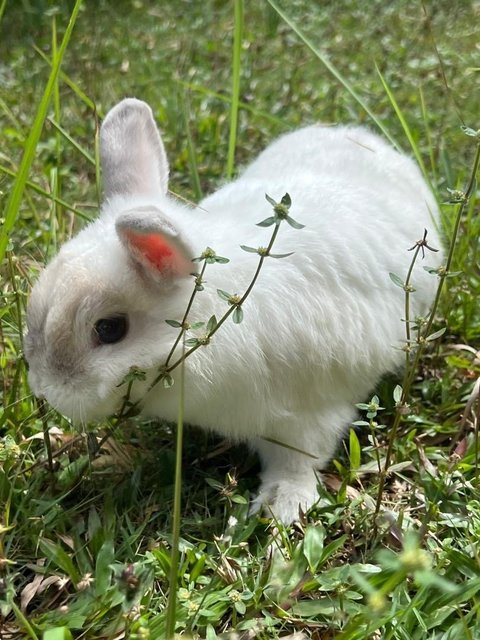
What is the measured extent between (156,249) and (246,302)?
33 centimetres

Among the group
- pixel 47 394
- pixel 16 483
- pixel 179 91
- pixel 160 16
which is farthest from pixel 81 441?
pixel 160 16

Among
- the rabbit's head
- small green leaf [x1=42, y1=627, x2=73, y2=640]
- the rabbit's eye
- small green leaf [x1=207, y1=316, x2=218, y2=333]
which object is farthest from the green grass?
small green leaf [x1=207, y1=316, x2=218, y2=333]

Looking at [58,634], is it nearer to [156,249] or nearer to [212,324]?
[212,324]

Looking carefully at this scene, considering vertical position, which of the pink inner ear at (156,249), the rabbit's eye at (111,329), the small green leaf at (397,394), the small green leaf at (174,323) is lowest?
the small green leaf at (397,394)

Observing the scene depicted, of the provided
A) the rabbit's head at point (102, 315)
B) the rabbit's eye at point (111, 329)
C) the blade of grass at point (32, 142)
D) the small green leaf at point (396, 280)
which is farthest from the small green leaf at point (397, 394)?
the blade of grass at point (32, 142)

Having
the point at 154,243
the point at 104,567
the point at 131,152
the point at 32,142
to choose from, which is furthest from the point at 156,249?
the point at 104,567

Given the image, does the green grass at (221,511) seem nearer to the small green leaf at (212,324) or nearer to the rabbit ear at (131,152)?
the rabbit ear at (131,152)

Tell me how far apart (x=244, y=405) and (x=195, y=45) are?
3865mm

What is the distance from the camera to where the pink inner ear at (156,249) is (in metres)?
1.98

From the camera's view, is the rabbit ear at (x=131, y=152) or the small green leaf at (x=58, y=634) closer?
the small green leaf at (x=58, y=634)

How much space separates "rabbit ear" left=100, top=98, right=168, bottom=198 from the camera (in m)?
2.47

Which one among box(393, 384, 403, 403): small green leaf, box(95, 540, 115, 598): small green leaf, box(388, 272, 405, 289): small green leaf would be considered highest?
box(388, 272, 405, 289): small green leaf

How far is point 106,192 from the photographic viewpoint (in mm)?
2486

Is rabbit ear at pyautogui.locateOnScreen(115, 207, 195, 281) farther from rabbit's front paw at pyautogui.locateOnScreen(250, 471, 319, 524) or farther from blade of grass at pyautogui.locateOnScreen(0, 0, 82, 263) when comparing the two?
rabbit's front paw at pyautogui.locateOnScreen(250, 471, 319, 524)
